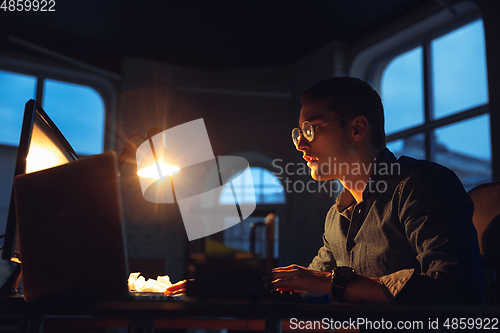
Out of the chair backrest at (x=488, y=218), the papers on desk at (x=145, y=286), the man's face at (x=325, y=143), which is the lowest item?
the papers on desk at (x=145, y=286)

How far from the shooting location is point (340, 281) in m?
0.88

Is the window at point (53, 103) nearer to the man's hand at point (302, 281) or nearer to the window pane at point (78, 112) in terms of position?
the window pane at point (78, 112)

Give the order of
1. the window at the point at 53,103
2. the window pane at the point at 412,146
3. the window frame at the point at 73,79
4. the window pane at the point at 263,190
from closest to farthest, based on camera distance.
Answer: the window pane at the point at 412,146 < the window at the point at 53,103 < the window frame at the point at 73,79 < the window pane at the point at 263,190

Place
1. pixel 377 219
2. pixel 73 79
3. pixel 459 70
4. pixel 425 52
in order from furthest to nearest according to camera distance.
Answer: pixel 73 79 < pixel 425 52 < pixel 459 70 < pixel 377 219

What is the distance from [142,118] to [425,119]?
3.71 metres

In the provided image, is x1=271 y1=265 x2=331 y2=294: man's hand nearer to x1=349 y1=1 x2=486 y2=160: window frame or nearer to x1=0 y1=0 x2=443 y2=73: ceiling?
x1=349 y1=1 x2=486 y2=160: window frame

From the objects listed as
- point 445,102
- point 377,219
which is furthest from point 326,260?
point 445,102

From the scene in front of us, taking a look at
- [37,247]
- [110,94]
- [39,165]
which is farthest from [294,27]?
[37,247]

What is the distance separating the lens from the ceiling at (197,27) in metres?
4.41

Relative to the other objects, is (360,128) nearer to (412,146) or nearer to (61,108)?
(412,146)

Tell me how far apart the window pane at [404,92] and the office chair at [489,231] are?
3.58 meters

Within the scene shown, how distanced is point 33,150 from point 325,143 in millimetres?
961

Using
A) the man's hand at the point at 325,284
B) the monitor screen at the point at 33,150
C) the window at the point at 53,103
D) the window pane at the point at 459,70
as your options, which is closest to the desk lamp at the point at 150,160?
the monitor screen at the point at 33,150

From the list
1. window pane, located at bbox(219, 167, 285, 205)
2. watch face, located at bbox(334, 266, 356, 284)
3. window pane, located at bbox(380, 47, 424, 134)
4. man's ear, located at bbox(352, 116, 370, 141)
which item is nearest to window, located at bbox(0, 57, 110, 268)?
window pane, located at bbox(219, 167, 285, 205)
